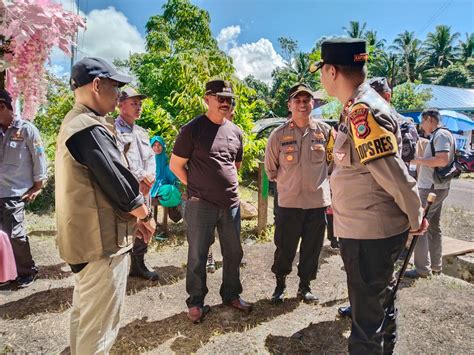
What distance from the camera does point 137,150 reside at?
11.7 feet

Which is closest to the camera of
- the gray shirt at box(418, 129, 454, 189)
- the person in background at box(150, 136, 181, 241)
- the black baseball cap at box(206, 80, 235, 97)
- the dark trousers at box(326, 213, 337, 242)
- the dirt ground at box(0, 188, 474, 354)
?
the dirt ground at box(0, 188, 474, 354)

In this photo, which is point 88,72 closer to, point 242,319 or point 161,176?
point 242,319

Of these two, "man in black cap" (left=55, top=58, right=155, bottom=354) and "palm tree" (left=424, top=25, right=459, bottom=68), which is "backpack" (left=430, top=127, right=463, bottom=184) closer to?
"man in black cap" (left=55, top=58, right=155, bottom=354)

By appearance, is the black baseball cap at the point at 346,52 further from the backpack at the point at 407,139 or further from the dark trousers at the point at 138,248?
the dark trousers at the point at 138,248

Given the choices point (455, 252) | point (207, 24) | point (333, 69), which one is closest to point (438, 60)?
point (207, 24)

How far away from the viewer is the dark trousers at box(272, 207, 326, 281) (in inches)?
129

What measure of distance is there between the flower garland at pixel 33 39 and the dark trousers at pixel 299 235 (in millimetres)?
2286

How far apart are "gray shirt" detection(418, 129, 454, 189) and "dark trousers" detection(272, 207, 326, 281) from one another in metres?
1.73

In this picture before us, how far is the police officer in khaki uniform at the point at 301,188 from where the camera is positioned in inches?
126

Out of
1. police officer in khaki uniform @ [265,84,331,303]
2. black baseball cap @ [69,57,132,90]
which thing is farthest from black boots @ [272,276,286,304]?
black baseball cap @ [69,57,132,90]

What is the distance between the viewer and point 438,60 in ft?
134

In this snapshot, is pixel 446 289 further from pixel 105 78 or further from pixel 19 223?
pixel 19 223

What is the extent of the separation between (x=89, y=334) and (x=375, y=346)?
1.63 m

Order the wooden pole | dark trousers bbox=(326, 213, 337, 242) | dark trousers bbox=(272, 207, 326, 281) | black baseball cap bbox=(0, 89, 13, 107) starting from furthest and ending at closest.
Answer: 1. the wooden pole
2. dark trousers bbox=(326, 213, 337, 242)
3. dark trousers bbox=(272, 207, 326, 281)
4. black baseball cap bbox=(0, 89, 13, 107)
